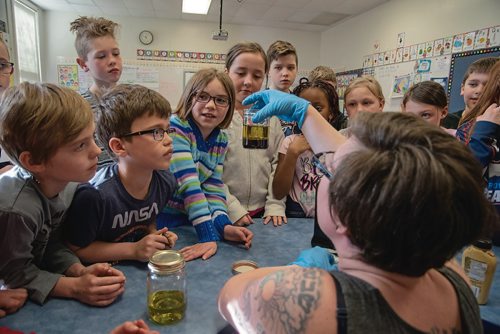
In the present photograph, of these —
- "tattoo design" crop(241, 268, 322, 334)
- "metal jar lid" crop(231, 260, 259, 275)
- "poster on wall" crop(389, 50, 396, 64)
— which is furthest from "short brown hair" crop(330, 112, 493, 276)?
"poster on wall" crop(389, 50, 396, 64)

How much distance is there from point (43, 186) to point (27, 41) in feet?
18.9

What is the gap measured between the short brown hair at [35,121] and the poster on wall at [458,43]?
13.9 feet

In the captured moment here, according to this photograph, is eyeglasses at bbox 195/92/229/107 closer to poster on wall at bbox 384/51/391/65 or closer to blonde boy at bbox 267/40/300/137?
blonde boy at bbox 267/40/300/137

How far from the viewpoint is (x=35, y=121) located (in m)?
0.88

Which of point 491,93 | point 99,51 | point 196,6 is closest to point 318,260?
point 491,93

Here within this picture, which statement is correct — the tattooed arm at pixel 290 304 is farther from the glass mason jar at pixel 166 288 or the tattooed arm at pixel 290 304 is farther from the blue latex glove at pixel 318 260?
the blue latex glove at pixel 318 260

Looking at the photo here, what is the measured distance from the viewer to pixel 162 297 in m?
0.83

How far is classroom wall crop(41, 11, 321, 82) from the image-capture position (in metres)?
5.68

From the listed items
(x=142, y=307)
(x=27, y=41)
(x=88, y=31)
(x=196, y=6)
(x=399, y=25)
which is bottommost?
(x=142, y=307)

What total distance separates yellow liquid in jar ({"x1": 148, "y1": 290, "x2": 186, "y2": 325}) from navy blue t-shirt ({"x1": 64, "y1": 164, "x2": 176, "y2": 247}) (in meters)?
0.38

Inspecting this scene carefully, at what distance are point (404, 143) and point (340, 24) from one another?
6.31 metres

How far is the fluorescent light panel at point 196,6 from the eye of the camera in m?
4.99

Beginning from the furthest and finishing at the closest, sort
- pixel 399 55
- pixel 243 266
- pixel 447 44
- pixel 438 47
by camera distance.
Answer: pixel 399 55 < pixel 438 47 < pixel 447 44 < pixel 243 266

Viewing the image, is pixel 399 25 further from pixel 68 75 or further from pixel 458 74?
pixel 68 75
